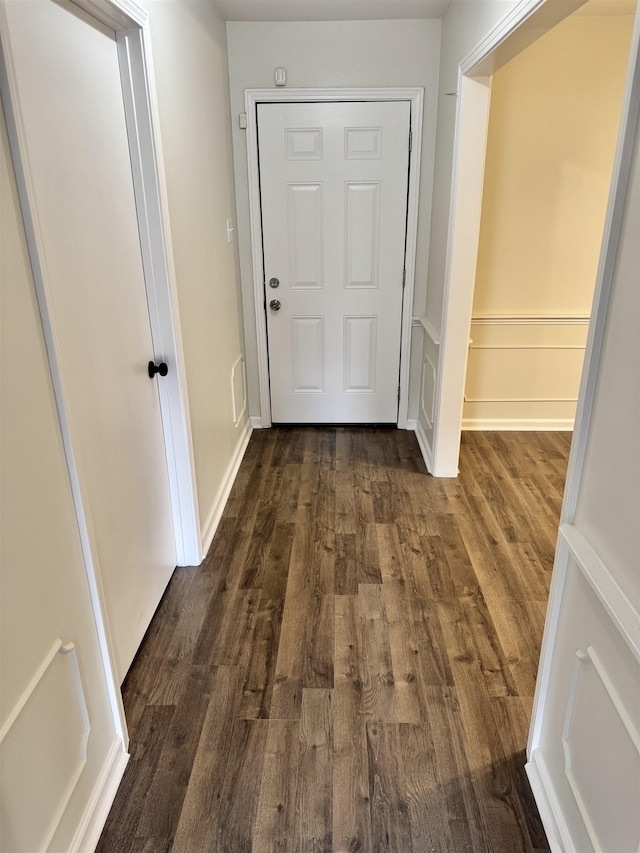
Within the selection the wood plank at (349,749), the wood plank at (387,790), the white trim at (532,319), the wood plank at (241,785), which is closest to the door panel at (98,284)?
the wood plank at (241,785)

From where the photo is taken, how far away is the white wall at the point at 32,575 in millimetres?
1062

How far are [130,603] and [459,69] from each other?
2.68 m

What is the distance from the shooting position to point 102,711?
5.01 ft

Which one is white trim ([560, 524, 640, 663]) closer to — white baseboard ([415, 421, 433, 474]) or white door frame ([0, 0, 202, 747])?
white door frame ([0, 0, 202, 747])

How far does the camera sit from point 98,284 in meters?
1.67

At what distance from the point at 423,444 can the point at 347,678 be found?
6.31 feet

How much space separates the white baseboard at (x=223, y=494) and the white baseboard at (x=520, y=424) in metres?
1.54

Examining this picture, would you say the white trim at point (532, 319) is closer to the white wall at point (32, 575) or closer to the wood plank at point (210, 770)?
the wood plank at point (210, 770)

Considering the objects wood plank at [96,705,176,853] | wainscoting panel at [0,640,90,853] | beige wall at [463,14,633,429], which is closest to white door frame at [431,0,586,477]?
beige wall at [463,14,633,429]

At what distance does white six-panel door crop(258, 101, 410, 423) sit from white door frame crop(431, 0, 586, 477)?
2.27 feet

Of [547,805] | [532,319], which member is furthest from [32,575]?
[532,319]

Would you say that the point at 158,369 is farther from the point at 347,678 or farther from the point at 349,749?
the point at 349,749

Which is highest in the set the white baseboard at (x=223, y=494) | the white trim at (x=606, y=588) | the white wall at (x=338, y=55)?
the white wall at (x=338, y=55)

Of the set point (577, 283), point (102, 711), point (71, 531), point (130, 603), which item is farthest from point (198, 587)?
point (577, 283)
